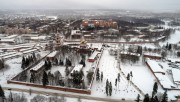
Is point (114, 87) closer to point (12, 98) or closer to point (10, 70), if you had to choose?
point (12, 98)

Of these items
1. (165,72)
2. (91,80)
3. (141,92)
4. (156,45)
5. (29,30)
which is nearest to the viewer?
(141,92)

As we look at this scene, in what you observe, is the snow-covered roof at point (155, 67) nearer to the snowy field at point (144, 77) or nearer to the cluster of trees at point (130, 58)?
the snowy field at point (144, 77)

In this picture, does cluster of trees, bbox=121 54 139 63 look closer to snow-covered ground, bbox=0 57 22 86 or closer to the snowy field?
the snowy field

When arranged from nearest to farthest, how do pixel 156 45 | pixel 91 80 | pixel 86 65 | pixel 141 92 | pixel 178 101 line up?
pixel 178 101 → pixel 141 92 → pixel 91 80 → pixel 86 65 → pixel 156 45

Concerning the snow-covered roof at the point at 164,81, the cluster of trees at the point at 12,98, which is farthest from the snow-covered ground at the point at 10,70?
the snow-covered roof at the point at 164,81

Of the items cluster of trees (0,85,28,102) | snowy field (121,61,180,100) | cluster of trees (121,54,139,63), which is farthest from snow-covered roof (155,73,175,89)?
cluster of trees (0,85,28,102)

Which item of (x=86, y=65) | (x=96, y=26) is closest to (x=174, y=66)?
(x=86, y=65)

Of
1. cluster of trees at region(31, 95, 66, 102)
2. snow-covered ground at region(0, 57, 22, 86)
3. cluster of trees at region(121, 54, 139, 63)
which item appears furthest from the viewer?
cluster of trees at region(121, 54, 139, 63)

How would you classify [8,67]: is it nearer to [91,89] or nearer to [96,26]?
[91,89]
